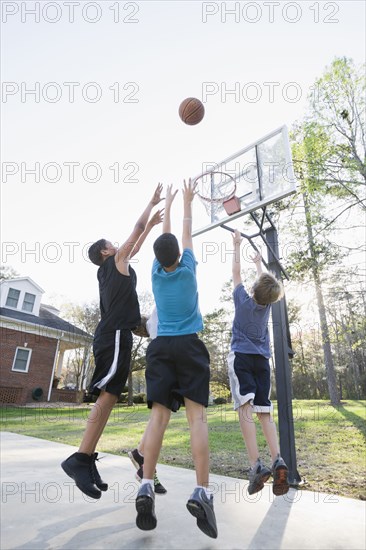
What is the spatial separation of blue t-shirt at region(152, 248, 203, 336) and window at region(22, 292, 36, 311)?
61.8ft

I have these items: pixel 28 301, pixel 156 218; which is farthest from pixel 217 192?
pixel 28 301

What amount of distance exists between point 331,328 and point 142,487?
10.0m

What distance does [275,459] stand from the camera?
266cm

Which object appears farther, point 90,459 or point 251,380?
point 251,380

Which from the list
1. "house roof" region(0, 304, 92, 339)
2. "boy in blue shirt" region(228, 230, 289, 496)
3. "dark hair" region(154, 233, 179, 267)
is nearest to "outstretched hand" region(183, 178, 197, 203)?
"dark hair" region(154, 233, 179, 267)

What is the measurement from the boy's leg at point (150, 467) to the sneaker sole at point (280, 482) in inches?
35.3

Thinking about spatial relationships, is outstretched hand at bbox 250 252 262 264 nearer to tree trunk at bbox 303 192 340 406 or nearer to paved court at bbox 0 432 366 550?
paved court at bbox 0 432 366 550

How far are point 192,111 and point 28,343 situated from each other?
1689cm

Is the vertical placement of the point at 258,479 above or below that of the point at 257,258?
below

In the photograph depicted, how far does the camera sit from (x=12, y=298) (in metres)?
19.1

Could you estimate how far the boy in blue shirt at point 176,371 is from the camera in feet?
6.71

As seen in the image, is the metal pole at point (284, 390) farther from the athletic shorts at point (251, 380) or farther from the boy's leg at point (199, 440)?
the boy's leg at point (199, 440)

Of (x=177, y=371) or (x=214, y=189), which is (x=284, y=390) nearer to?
(x=177, y=371)

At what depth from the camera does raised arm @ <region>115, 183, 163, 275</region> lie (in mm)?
2717
